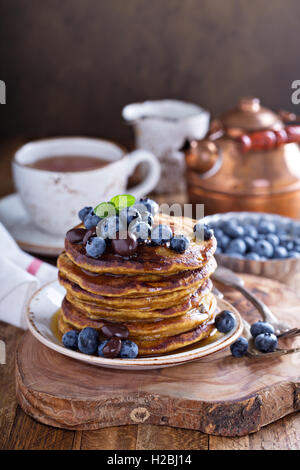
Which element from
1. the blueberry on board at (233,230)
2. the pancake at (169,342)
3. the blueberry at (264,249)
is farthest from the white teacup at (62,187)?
the pancake at (169,342)

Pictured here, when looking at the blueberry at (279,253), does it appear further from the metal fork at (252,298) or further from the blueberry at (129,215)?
the blueberry at (129,215)

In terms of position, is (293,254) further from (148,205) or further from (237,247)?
(148,205)

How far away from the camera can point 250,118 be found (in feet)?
6.07

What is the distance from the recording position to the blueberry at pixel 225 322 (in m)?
1.21

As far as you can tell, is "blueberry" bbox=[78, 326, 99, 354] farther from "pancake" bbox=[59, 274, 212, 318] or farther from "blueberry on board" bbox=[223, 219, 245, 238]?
"blueberry on board" bbox=[223, 219, 245, 238]

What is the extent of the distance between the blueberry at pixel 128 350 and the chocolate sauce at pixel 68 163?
0.80m

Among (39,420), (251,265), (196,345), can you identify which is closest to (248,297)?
(251,265)

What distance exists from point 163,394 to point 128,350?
0.33 feet

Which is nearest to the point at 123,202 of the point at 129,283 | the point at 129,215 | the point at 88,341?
the point at 129,215

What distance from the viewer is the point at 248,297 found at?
141cm

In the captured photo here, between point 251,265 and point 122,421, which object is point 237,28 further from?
point 122,421

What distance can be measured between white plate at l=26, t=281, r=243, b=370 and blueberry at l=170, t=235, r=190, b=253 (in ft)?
0.62

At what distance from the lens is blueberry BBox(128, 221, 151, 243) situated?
1133 millimetres
